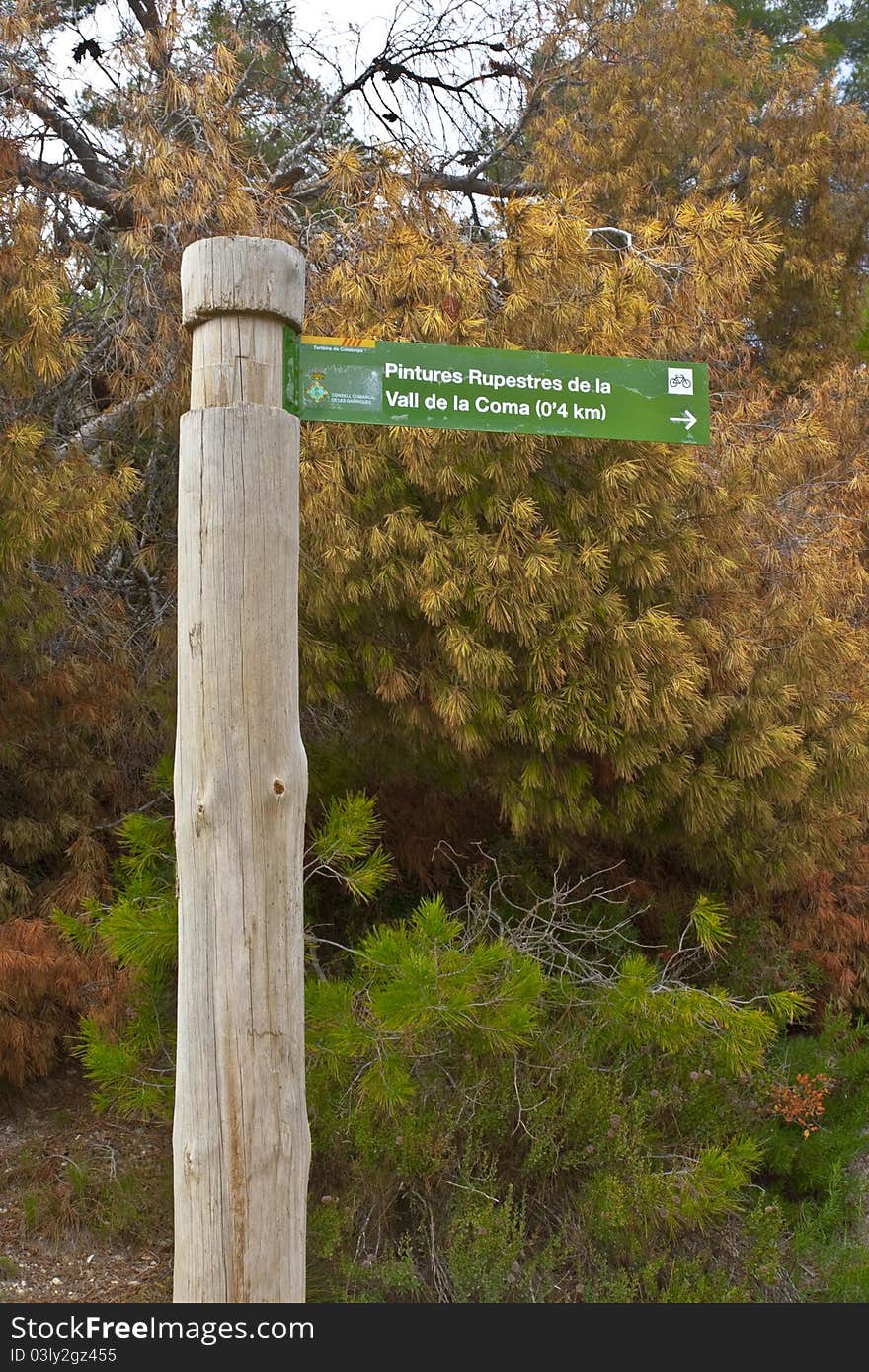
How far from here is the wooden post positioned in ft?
8.73

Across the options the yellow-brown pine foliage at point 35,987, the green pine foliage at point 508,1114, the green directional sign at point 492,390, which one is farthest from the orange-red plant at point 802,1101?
the green directional sign at point 492,390

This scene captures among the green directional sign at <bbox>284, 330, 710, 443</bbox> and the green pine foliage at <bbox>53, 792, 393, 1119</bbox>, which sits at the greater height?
the green directional sign at <bbox>284, 330, 710, 443</bbox>

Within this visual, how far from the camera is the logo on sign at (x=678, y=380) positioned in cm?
303

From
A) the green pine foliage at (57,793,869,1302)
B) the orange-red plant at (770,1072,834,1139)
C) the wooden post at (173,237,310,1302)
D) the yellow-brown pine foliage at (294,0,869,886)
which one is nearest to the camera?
the wooden post at (173,237,310,1302)

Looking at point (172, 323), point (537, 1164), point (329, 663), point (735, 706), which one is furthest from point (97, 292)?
point (537, 1164)

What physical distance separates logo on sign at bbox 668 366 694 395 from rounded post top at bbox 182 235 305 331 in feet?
3.01

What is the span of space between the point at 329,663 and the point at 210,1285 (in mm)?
2389

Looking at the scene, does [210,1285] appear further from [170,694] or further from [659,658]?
[170,694]

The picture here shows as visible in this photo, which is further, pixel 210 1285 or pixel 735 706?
pixel 735 706

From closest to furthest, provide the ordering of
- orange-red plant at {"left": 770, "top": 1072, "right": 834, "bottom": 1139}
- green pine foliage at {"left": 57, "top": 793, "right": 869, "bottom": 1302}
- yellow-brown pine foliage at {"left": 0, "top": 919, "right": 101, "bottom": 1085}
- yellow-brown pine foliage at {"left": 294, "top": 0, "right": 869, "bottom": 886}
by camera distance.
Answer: green pine foliage at {"left": 57, "top": 793, "right": 869, "bottom": 1302}
yellow-brown pine foliage at {"left": 294, "top": 0, "right": 869, "bottom": 886}
orange-red plant at {"left": 770, "top": 1072, "right": 834, "bottom": 1139}
yellow-brown pine foliage at {"left": 0, "top": 919, "right": 101, "bottom": 1085}

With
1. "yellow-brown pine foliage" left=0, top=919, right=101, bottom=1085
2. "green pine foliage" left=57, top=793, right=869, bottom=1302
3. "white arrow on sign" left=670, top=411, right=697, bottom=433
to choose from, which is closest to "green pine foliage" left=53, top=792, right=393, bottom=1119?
"green pine foliage" left=57, top=793, right=869, bottom=1302

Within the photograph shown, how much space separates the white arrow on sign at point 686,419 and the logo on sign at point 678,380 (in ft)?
0.18

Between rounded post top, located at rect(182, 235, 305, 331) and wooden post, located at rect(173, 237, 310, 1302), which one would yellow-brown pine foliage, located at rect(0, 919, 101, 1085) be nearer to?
wooden post, located at rect(173, 237, 310, 1302)

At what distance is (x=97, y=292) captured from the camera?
609cm
